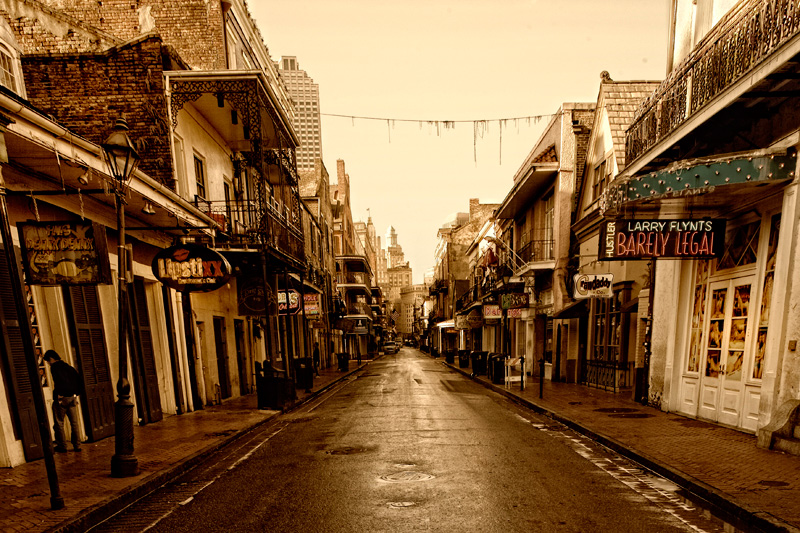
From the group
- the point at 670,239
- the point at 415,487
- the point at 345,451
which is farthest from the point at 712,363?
the point at 345,451

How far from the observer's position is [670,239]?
8.94 metres

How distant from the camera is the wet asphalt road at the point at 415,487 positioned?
14.8 ft

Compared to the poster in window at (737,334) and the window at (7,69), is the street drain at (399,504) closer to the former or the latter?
the poster in window at (737,334)

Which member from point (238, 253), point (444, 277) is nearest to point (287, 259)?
point (238, 253)

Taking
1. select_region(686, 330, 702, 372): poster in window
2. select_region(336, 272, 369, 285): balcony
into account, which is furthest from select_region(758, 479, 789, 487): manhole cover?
select_region(336, 272, 369, 285): balcony

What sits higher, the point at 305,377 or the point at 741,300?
the point at 741,300

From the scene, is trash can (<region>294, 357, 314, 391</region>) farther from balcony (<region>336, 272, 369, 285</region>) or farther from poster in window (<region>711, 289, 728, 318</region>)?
balcony (<region>336, 272, 369, 285</region>)

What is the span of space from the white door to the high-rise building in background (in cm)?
10565

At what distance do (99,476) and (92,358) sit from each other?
3617 millimetres

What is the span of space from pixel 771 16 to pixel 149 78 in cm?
1295

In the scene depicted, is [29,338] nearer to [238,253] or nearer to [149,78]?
[238,253]

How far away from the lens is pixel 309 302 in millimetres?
22172

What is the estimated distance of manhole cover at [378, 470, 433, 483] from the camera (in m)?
5.78

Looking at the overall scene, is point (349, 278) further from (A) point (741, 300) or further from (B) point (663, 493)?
(B) point (663, 493)
